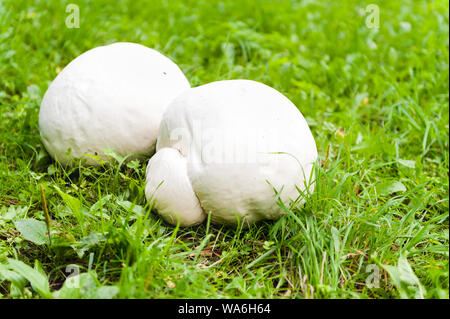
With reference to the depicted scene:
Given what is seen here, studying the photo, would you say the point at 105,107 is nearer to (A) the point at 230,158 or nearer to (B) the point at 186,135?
(B) the point at 186,135

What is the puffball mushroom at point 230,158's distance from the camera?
2098 millimetres

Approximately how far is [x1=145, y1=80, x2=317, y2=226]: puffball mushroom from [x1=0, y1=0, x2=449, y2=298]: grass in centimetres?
11

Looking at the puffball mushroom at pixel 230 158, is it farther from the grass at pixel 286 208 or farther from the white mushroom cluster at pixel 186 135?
the grass at pixel 286 208

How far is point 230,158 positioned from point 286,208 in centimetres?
36

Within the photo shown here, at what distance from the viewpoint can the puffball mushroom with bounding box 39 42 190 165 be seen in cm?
246

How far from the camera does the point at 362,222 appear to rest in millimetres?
2225

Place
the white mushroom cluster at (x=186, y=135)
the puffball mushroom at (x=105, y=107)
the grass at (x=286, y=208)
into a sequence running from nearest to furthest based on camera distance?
the grass at (x=286, y=208)
the white mushroom cluster at (x=186, y=135)
the puffball mushroom at (x=105, y=107)

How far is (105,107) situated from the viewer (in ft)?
8.05

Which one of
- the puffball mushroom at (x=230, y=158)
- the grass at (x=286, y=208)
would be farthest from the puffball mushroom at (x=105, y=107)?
the puffball mushroom at (x=230, y=158)

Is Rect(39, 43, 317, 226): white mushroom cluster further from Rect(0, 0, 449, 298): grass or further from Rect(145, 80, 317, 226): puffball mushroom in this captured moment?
Rect(0, 0, 449, 298): grass

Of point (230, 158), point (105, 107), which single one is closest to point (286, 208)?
point (230, 158)

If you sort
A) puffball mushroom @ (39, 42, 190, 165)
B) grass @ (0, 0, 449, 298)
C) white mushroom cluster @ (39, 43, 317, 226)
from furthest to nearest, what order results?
puffball mushroom @ (39, 42, 190, 165) → white mushroom cluster @ (39, 43, 317, 226) → grass @ (0, 0, 449, 298)

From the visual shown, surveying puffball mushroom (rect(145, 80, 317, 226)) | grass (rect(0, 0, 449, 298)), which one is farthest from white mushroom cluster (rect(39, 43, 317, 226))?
grass (rect(0, 0, 449, 298))

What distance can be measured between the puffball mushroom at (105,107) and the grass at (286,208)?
0.14 m
